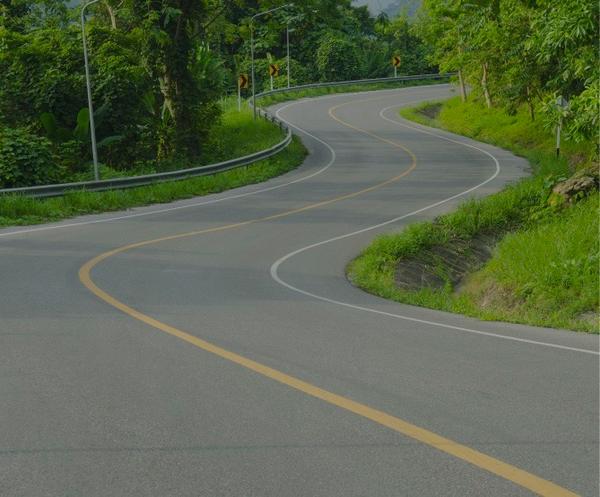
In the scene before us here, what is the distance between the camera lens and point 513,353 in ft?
25.5

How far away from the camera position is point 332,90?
68812 mm

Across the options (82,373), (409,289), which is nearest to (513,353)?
(82,373)

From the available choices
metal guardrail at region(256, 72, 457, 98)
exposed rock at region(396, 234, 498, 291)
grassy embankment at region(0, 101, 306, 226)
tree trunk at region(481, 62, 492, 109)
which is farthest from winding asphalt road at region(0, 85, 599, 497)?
metal guardrail at region(256, 72, 457, 98)

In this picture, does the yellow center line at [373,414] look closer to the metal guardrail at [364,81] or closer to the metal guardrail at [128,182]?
the metal guardrail at [128,182]

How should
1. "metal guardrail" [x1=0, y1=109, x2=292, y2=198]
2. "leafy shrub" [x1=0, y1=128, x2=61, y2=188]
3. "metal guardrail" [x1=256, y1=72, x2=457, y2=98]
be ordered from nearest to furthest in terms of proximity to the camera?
"metal guardrail" [x1=0, y1=109, x2=292, y2=198], "leafy shrub" [x1=0, y1=128, x2=61, y2=188], "metal guardrail" [x1=256, y1=72, x2=457, y2=98]

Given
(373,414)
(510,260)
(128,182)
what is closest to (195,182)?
(128,182)

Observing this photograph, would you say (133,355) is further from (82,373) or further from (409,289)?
(409,289)

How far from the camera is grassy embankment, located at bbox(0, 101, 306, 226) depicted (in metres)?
19.8

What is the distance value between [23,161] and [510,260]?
1505 centimetres

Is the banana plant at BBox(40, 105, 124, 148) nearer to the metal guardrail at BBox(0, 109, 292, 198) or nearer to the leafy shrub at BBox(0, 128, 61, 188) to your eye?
the metal guardrail at BBox(0, 109, 292, 198)

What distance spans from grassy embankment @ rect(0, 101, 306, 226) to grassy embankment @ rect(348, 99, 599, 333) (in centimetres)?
832

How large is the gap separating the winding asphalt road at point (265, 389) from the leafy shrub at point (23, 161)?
30.2 ft

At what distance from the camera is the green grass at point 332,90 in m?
61.9

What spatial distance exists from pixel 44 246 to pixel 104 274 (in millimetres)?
3470
